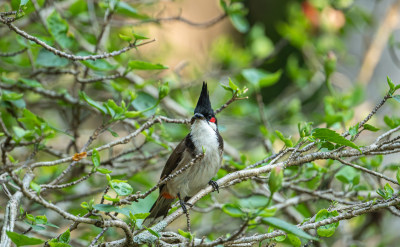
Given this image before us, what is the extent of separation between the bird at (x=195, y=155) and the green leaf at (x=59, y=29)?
0.71 metres

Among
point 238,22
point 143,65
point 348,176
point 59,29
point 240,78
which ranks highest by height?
point 240,78

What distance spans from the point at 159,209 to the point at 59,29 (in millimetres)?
1051

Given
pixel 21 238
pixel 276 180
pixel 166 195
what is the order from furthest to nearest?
pixel 166 195 → pixel 21 238 → pixel 276 180

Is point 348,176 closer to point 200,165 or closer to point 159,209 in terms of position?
point 200,165

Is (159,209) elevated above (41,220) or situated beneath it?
elevated above

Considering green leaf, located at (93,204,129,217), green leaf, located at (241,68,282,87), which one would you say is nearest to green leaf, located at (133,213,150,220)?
green leaf, located at (93,204,129,217)

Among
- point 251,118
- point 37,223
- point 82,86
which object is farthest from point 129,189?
point 251,118

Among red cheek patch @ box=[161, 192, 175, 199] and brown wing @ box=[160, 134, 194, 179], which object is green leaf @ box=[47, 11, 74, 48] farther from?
red cheek patch @ box=[161, 192, 175, 199]

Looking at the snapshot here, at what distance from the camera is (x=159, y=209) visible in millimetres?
2525

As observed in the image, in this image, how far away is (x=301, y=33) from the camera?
3600 millimetres

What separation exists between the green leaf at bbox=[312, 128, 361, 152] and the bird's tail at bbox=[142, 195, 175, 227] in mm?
1057

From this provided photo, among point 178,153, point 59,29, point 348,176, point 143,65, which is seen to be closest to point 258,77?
point 178,153

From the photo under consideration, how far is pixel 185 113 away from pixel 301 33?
1169 mm

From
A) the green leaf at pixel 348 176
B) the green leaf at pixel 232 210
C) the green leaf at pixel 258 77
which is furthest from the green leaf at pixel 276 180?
the green leaf at pixel 258 77
